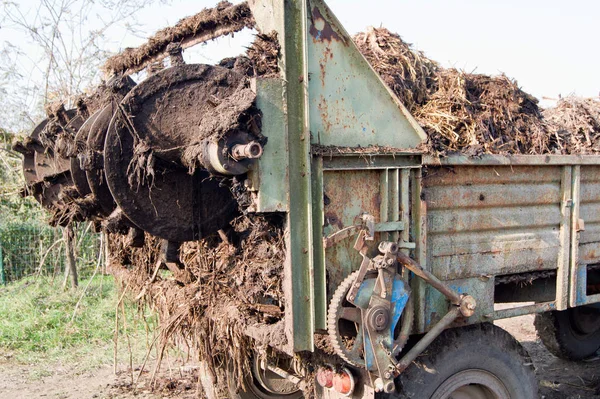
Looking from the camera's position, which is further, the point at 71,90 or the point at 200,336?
the point at 71,90

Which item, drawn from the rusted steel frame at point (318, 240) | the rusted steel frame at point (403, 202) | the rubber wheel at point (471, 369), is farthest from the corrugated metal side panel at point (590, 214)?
the rusted steel frame at point (318, 240)

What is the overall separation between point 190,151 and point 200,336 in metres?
1.34

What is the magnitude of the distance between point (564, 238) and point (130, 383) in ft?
13.1

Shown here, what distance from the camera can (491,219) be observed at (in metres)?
3.41

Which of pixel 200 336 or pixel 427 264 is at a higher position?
pixel 427 264

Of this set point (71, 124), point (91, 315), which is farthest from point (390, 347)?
point (91, 315)

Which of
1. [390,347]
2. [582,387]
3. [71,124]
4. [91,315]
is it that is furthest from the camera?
[91,315]

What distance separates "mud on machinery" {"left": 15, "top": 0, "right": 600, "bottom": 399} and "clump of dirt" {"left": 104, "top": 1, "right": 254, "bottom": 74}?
2 centimetres

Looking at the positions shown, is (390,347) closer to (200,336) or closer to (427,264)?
(427,264)

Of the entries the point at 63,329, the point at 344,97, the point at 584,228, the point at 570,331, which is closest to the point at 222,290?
the point at 344,97

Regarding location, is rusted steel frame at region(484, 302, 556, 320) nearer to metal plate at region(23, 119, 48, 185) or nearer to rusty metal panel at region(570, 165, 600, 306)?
rusty metal panel at region(570, 165, 600, 306)

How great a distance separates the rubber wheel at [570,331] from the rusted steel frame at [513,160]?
2.54 meters

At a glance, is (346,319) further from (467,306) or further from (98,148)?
(98,148)

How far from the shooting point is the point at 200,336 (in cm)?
365
